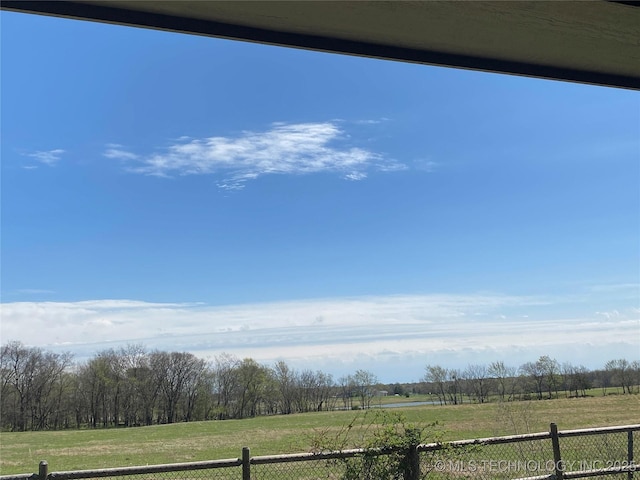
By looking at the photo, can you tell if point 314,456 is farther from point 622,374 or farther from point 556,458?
point 622,374

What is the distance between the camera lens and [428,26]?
6.07 ft

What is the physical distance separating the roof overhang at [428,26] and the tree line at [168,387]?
3842 cm

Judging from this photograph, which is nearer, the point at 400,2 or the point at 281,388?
the point at 400,2

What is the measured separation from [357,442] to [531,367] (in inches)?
1405

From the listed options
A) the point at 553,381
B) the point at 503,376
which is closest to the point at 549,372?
the point at 553,381

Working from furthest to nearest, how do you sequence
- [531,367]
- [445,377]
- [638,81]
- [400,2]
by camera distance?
[445,377] < [531,367] < [638,81] < [400,2]

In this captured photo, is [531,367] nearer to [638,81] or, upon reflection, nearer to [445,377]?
[445,377]

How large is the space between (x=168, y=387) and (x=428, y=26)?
169 feet

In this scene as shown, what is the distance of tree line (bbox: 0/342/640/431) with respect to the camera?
3981cm

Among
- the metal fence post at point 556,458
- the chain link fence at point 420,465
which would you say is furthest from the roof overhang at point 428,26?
the metal fence post at point 556,458

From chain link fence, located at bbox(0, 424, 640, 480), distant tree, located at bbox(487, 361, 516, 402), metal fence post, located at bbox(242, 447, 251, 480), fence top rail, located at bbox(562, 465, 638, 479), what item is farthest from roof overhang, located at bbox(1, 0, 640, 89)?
distant tree, located at bbox(487, 361, 516, 402)

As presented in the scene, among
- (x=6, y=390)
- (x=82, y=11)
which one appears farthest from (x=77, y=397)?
(x=82, y=11)

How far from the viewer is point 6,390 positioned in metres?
41.8

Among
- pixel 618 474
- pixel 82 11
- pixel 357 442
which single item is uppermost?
pixel 82 11
